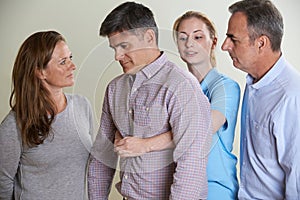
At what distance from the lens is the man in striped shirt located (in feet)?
4.00

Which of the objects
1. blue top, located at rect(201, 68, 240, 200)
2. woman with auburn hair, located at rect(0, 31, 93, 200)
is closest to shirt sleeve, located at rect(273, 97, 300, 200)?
blue top, located at rect(201, 68, 240, 200)

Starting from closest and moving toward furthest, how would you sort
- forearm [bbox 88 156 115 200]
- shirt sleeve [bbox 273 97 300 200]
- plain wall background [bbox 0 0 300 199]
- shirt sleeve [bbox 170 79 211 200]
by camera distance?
shirt sleeve [bbox 170 79 211 200] → shirt sleeve [bbox 273 97 300 200] → forearm [bbox 88 156 115 200] → plain wall background [bbox 0 0 300 199]

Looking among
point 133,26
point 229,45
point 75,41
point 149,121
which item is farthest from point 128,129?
point 75,41

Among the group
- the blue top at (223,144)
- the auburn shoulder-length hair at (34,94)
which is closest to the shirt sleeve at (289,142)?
the blue top at (223,144)

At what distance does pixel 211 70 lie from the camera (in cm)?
140

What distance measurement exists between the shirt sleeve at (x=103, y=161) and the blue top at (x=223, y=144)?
28 centimetres

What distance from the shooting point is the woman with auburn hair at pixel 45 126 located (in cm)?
151

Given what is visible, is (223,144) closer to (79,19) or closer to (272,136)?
(272,136)

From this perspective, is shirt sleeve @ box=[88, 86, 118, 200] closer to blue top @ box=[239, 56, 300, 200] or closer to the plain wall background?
blue top @ box=[239, 56, 300, 200]

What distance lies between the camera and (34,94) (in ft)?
4.99

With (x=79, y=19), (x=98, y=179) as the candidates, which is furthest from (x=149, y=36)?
(x=79, y=19)

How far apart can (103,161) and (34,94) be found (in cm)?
31

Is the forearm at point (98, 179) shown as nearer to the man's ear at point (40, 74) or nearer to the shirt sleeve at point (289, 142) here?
the man's ear at point (40, 74)

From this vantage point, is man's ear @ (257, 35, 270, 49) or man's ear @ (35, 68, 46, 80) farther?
man's ear @ (35, 68, 46, 80)
